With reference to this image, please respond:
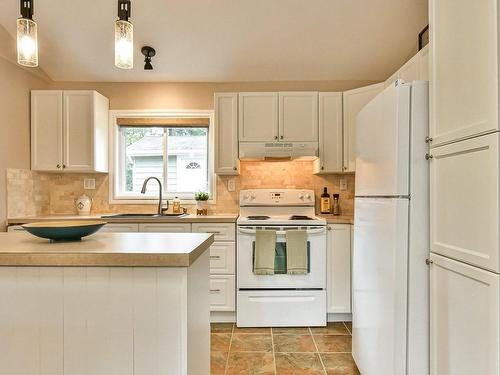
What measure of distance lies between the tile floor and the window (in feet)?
5.20

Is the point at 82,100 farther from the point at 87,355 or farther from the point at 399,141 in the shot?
the point at 399,141

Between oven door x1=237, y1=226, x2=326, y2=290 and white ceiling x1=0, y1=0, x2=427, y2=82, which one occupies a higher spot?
white ceiling x1=0, y1=0, x2=427, y2=82

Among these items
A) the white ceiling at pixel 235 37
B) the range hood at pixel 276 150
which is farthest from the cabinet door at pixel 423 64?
the range hood at pixel 276 150

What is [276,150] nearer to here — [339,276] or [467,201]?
[339,276]

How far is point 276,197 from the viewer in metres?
3.39

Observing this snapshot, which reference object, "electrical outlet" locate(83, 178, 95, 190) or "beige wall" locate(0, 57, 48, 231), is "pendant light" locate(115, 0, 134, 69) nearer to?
"beige wall" locate(0, 57, 48, 231)

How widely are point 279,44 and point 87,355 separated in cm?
283

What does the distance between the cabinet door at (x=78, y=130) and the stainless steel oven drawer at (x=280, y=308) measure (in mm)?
2046

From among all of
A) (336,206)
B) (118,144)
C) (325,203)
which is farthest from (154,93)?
(336,206)

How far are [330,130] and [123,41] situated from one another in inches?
90.9

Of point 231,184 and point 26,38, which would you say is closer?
point 26,38

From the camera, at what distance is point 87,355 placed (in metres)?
1.22

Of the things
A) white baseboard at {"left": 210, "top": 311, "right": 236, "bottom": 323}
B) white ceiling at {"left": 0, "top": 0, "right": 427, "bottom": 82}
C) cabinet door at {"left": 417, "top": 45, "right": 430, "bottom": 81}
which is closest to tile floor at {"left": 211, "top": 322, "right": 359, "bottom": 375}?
white baseboard at {"left": 210, "top": 311, "right": 236, "bottom": 323}

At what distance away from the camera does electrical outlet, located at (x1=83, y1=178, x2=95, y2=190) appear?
139 inches
